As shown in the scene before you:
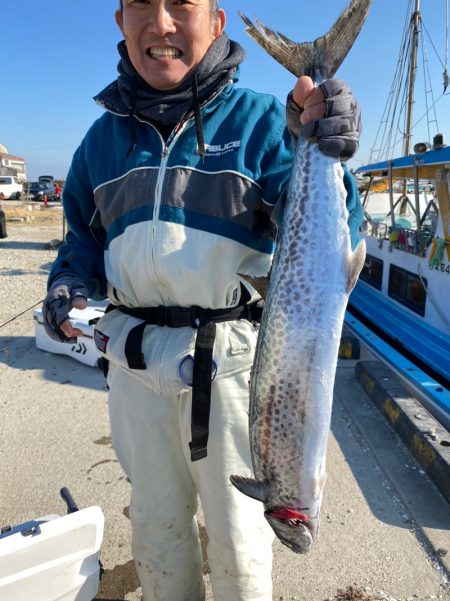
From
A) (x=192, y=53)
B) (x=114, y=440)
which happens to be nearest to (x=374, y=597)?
(x=114, y=440)

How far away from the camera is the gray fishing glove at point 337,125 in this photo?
1.71 meters

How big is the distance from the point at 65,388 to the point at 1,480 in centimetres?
156

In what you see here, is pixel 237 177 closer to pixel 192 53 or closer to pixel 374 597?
pixel 192 53

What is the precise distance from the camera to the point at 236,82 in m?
2.20

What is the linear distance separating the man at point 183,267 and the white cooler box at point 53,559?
0.77 ft

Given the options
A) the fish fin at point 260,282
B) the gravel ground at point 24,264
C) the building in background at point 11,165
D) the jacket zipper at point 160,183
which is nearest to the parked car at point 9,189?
the gravel ground at point 24,264

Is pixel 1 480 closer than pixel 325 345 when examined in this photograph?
No

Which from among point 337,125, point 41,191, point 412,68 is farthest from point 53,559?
point 41,191

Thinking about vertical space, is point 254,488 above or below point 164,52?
below

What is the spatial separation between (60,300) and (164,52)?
1.20m

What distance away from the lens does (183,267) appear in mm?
2039

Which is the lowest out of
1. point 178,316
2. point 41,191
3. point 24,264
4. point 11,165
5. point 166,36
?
point 24,264

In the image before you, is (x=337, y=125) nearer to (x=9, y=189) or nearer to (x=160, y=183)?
(x=160, y=183)

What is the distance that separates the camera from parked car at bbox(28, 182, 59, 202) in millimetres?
42562
